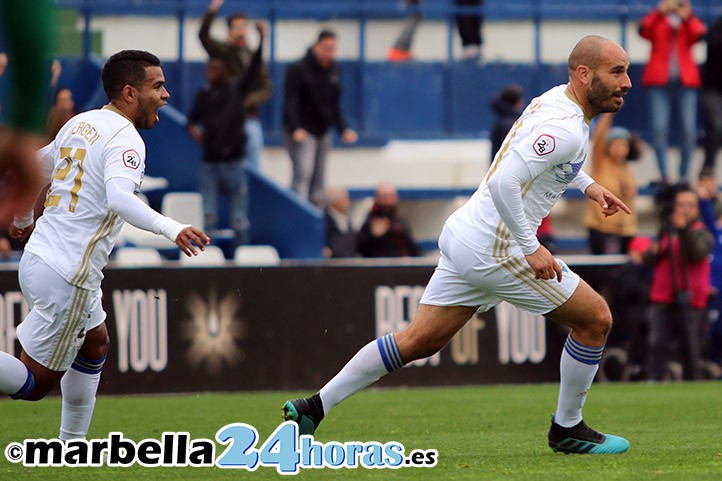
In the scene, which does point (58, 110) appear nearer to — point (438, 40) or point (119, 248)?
point (119, 248)

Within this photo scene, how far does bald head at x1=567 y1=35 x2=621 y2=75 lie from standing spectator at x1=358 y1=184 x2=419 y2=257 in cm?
742

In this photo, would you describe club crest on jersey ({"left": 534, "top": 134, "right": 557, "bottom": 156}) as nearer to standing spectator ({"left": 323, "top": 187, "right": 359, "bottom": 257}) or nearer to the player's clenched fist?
the player's clenched fist

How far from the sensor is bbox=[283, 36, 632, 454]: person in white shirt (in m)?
7.13

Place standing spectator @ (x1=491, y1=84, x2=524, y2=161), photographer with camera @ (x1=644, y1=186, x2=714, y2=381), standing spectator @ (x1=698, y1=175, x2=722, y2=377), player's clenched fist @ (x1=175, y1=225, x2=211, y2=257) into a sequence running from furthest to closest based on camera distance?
standing spectator @ (x1=491, y1=84, x2=524, y2=161) < standing spectator @ (x1=698, y1=175, x2=722, y2=377) < photographer with camera @ (x1=644, y1=186, x2=714, y2=381) < player's clenched fist @ (x1=175, y1=225, x2=211, y2=257)

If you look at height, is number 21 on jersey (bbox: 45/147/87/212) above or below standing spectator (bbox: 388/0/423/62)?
below

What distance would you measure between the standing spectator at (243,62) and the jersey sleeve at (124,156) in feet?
26.9

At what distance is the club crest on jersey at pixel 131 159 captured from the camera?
22.4 ft

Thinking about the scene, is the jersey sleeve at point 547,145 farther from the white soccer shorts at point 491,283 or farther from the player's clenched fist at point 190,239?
the player's clenched fist at point 190,239

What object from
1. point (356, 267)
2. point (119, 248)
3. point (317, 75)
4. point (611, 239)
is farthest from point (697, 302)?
point (119, 248)

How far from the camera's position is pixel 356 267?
45.1ft

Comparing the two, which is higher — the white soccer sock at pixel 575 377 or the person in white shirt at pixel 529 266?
the person in white shirt at pixel 529 266

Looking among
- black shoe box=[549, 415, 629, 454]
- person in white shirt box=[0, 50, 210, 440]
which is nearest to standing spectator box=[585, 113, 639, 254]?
black shoe box=[549, 415, 629, 454]

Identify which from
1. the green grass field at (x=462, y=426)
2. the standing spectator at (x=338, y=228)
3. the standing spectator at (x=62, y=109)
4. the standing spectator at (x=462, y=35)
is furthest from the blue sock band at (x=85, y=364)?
the standing spectator at (x=462, y=35)

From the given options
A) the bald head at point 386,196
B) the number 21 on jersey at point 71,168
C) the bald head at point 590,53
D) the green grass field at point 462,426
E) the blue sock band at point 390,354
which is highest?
the bald head at point 590,53
